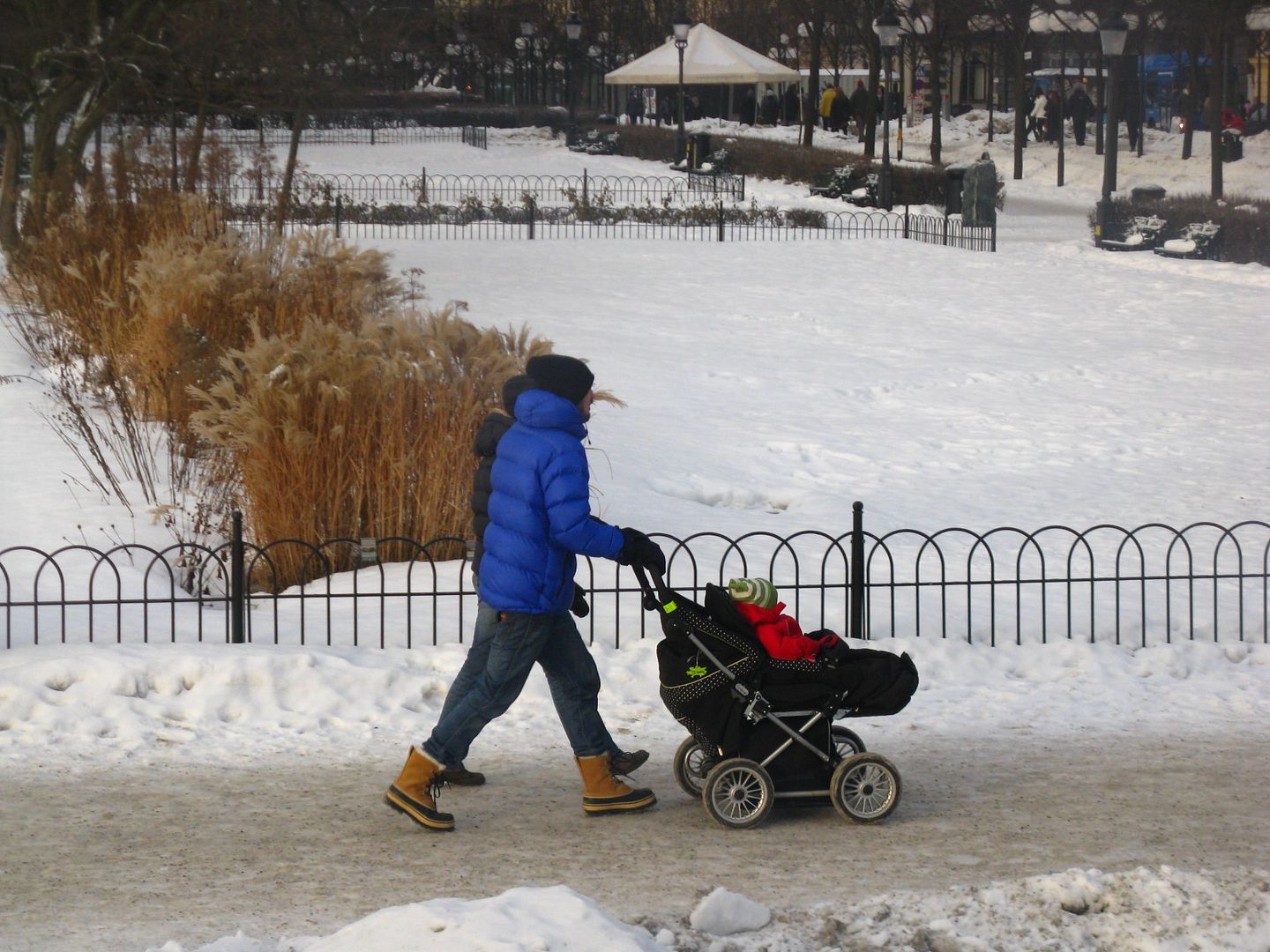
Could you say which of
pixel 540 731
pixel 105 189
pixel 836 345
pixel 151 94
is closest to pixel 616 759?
pixel 540 731

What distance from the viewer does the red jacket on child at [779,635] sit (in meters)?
5.77

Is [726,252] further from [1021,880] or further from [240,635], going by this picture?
[1021,880]

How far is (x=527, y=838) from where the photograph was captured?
5652 mm

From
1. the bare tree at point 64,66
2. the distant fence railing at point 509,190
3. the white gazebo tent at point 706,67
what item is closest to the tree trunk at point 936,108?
the white gazebo tent at point 706,67

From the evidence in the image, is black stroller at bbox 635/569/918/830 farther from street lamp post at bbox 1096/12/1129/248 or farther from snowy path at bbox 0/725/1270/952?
street lamp post at bbox 1096/12/1129/248

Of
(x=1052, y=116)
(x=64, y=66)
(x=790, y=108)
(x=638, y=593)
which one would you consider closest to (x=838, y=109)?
(x=790, y=108)

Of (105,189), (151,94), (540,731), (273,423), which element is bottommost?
(540,731)

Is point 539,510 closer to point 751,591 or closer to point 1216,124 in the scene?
point 751,591

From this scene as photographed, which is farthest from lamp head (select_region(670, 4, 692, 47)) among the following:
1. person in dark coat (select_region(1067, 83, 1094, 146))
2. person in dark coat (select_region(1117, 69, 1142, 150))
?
person in dark coat (select_region(1067, 83, 1094, 146))

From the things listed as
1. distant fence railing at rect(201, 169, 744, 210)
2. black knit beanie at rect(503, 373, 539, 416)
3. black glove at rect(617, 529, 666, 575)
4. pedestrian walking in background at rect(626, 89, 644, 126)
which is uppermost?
pedestrian walking in background at rect(626, 89, 644, 126)

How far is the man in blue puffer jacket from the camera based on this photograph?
5.57 meters

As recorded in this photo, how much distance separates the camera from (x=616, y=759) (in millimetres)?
6113

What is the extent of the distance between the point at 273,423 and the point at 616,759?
12.9 feet

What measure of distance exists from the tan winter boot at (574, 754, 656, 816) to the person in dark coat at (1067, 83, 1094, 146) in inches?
1609
